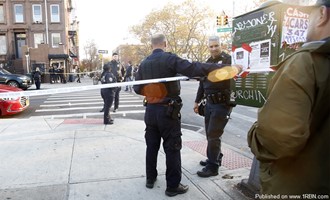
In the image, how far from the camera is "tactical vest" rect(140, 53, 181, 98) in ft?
11.1

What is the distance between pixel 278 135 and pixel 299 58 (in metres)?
0.38

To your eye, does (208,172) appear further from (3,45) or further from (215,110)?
(3,45)

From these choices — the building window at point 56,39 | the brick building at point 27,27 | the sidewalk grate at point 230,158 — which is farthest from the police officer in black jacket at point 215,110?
the building window at point 56,39

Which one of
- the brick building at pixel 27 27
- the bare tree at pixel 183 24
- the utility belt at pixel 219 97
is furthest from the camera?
the bare tree at pixel 183 24

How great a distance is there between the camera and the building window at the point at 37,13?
1388 inches

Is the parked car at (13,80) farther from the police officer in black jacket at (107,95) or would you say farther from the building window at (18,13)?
the building window at (18,13)

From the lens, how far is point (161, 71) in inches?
134

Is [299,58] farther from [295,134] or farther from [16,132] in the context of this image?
[16,132]

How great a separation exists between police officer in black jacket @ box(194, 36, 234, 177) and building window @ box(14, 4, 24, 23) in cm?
3744

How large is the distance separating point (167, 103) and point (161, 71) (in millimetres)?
391

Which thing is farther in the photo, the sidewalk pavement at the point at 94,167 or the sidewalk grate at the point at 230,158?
the sidewalk grate at the point at 230,158

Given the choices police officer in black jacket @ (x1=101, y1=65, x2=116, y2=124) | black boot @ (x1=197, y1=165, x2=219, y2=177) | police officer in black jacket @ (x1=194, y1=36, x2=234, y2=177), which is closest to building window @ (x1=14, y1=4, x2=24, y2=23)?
police officer in black jacket @ (x1=101, y1=65, x2=116, y2=124)

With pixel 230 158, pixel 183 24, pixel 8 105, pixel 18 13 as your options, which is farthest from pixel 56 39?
pixel 230 158

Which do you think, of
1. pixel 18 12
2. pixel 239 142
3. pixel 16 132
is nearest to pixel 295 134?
pixel 239 142
